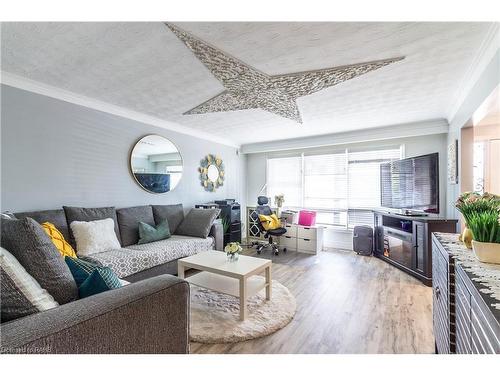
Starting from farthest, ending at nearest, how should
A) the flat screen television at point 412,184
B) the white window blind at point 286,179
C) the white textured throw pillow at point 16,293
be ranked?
the white window blind at point 286,179 < the flat screen television at point 412,184 < the white textured throw pillow at point 16,293

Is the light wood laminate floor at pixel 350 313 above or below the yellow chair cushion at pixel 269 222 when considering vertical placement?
below

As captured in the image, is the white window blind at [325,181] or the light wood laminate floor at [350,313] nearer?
the light wood laminate floor at [350,313]

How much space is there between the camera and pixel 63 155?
9.04 ft

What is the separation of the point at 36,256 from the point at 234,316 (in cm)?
166

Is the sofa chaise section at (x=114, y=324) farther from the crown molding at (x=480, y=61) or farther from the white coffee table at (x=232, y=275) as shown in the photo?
the crown molding at (x=480, y=61)

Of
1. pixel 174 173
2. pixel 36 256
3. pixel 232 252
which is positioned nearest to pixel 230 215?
pixel 174 173

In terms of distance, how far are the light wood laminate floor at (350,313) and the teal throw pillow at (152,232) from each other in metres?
1.69

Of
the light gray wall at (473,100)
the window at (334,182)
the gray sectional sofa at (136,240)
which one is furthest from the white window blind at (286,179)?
the light gray wall at (473,100)

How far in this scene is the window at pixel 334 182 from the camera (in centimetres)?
453

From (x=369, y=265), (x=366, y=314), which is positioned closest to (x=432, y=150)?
(x=369, y=265)

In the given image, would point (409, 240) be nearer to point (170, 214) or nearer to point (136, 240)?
point (170, 214)
